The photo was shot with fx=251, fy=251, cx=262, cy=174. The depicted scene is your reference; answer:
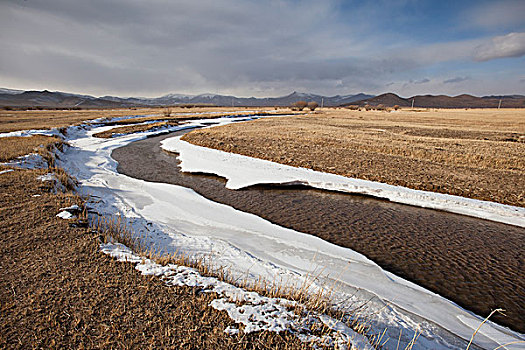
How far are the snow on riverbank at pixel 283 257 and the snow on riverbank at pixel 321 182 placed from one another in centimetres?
382

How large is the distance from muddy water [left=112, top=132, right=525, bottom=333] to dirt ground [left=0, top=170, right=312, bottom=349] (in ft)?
16.4

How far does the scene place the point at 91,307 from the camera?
389 cm

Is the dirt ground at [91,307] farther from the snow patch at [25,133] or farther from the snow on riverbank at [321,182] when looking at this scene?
the snow patch at [25,133]

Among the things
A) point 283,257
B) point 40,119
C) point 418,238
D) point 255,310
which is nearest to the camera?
point 255,310

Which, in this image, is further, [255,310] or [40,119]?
[40,119]

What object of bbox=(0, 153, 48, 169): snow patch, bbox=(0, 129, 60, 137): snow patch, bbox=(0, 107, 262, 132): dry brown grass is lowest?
bbox=(0, 153, 48, 169): snow patch

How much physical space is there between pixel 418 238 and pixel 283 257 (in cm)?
474

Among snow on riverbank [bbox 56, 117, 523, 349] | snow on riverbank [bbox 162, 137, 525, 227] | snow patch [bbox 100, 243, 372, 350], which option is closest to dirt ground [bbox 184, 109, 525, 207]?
snow on riverbank [bbox 162, 137, 525, 227]

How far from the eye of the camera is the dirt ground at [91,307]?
11.2 feet

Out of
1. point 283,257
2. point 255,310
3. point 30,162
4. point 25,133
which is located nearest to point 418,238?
point 283,257

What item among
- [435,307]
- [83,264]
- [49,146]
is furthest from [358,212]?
[49,146]

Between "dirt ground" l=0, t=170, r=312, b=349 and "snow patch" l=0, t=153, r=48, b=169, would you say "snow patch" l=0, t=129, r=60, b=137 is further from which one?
"dirt ground" l=0, t=170, r=312, b=349

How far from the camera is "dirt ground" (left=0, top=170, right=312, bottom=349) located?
11.2 feet

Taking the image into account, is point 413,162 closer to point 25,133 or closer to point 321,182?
point 321,182
